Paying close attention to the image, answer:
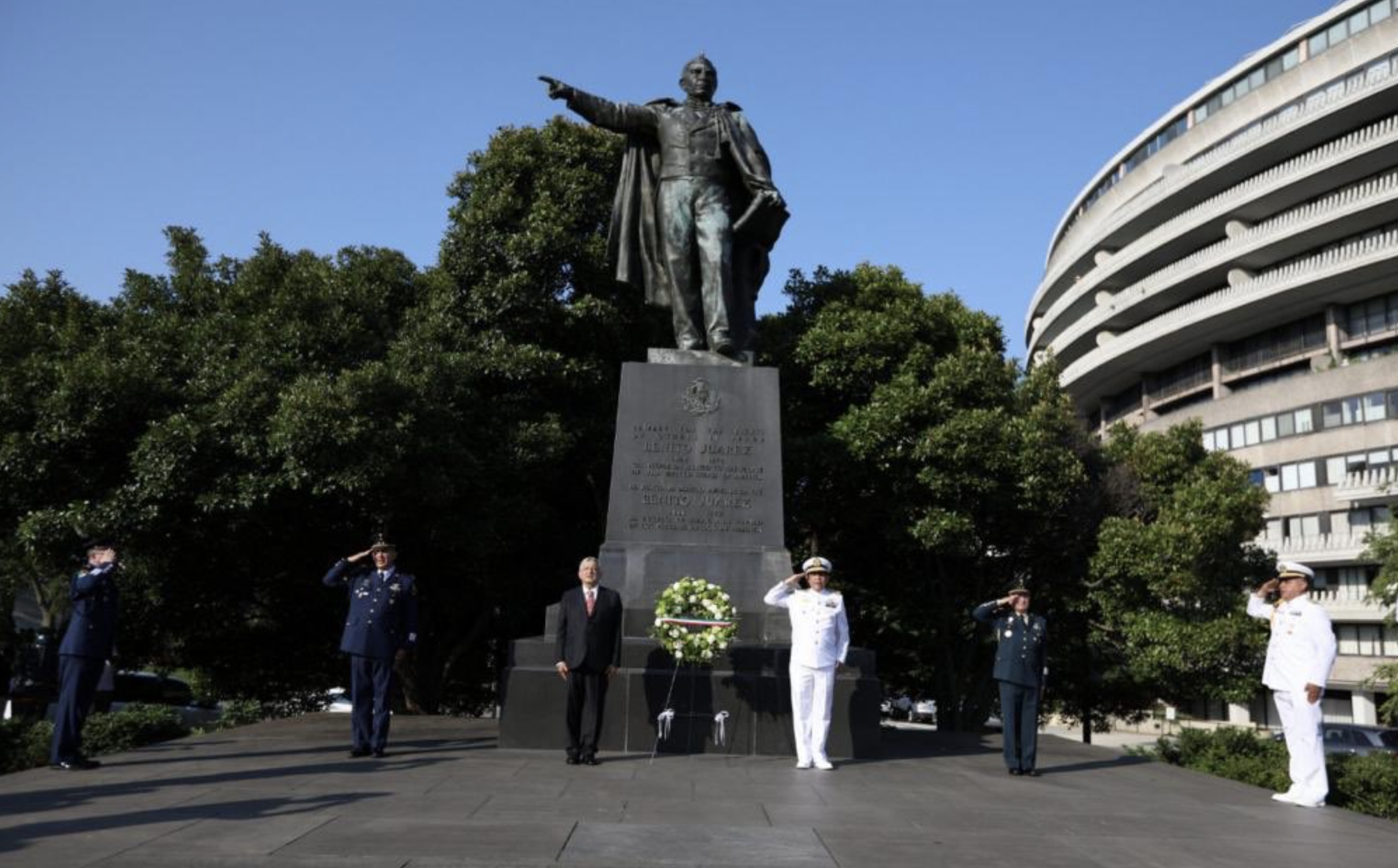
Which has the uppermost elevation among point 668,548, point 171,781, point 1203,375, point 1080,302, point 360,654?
point 1080,302

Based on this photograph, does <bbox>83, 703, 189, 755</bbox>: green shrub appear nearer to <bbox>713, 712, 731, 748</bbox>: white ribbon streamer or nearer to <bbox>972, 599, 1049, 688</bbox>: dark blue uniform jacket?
<bbox>713, 712, 731, 748</bbox>: white ribbon streamer

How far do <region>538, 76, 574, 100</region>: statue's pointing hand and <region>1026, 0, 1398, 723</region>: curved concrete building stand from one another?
36296 mm

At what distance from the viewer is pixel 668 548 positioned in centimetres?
1173

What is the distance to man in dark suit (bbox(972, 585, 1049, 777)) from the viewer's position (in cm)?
1009

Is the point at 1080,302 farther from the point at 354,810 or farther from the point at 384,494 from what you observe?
the point at 354,810

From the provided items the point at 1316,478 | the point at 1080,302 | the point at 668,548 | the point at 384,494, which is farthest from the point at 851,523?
the point at 1080,302

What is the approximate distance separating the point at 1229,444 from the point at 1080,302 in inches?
597

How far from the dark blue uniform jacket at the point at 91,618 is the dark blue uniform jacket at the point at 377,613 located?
1743 mm

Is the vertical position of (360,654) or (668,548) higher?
(668,548)

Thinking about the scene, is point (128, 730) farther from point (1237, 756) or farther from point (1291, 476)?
point (1291, 476)

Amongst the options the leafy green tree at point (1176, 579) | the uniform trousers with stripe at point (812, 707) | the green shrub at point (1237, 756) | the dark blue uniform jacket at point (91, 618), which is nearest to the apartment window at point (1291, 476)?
the leafy green tree at point (1176, 579)

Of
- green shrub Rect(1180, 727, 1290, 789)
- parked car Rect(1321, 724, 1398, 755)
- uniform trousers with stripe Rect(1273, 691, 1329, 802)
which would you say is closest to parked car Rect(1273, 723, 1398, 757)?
parked car Rect(1321, 724, 1398, 755)

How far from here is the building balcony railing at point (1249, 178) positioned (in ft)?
137

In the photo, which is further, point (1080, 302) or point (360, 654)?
point (1080, 302)
